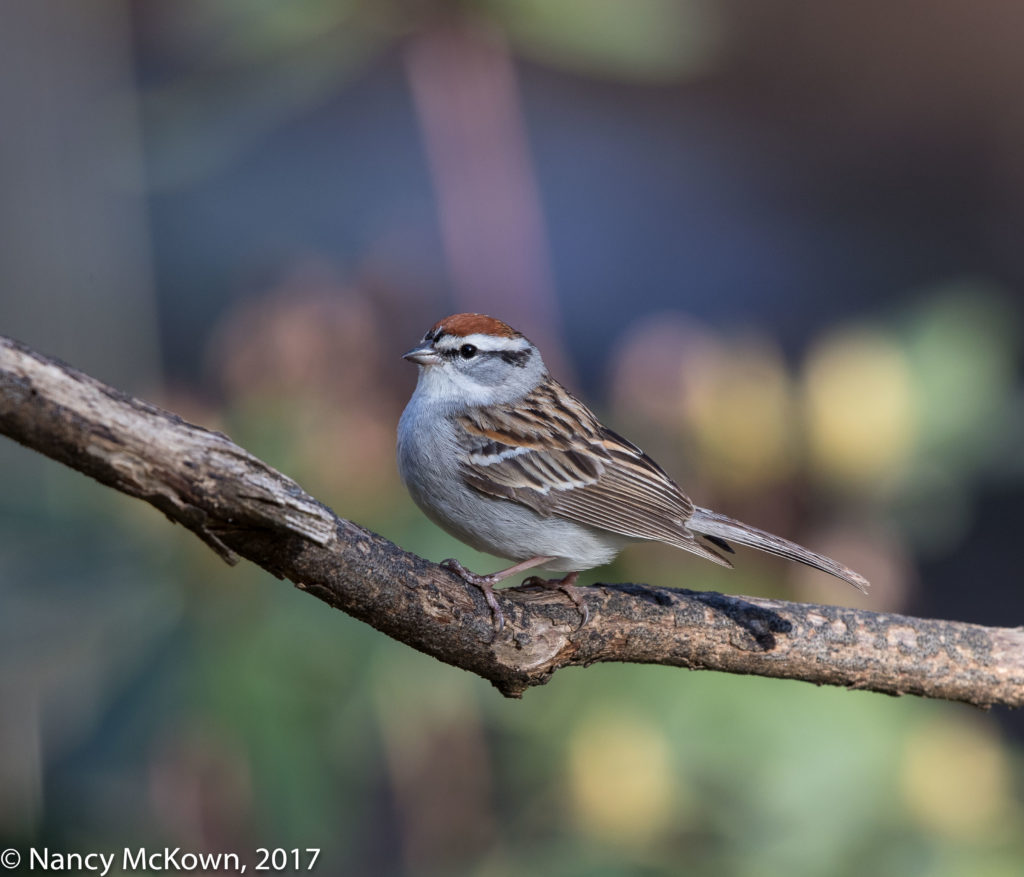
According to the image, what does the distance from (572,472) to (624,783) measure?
2.06 feet

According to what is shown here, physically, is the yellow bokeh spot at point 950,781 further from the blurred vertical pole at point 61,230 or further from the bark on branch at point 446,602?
the blurred vertical pole at point 61,230

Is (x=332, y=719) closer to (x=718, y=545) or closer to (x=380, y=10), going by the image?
(x=718, y=545)

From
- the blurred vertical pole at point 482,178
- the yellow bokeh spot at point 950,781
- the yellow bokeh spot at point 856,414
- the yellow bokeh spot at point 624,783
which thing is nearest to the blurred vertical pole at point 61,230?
the blurred vertical pole at point 482,178

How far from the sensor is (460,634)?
165cm

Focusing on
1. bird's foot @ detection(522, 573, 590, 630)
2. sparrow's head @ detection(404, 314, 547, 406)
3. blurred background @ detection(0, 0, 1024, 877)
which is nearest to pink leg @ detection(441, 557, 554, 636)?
bird's foot @ detection(522, 573, 590, 630)

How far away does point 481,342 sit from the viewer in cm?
238

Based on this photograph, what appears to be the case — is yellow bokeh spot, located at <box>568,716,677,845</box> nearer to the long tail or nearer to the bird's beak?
the long tail

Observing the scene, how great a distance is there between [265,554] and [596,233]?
18.7 ft

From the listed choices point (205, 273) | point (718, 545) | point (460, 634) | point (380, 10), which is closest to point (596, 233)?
point (205, 273)

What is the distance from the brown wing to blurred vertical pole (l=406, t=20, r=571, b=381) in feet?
0.93

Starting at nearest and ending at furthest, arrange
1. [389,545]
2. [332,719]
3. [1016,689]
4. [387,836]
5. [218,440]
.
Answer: [218,440] < [389,545] < [1016,689] < [332,719] < [387,836]

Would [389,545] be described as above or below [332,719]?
above

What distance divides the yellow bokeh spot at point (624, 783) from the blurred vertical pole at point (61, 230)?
1.06m

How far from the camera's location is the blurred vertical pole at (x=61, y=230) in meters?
2.27
